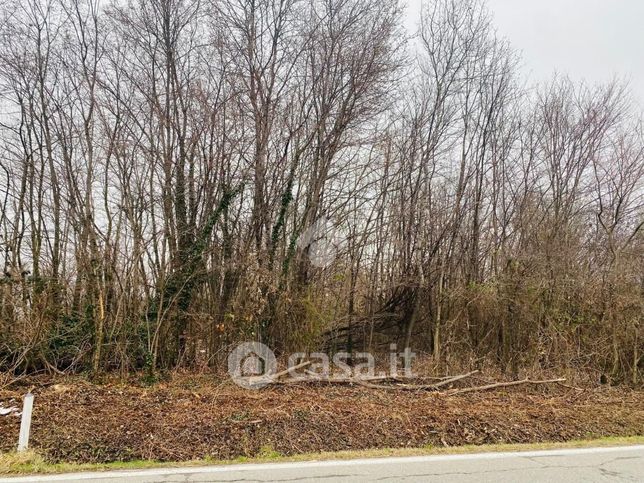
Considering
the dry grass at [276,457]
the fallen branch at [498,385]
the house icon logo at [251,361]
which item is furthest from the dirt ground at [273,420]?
the house icon logo at [251,361]

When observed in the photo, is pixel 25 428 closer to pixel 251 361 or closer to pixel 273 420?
pixel 273 420

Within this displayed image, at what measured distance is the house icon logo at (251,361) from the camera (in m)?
9.20

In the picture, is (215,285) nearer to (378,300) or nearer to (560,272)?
(378,300)

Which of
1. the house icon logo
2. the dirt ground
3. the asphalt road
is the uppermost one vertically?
the house icon logo

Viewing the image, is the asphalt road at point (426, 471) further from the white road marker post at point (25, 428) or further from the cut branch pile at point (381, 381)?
the cut branch pile at point (381, 381)

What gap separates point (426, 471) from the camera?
4.62 meters

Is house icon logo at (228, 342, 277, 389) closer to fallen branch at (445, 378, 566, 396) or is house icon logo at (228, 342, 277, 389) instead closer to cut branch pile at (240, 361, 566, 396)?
cut branch pile at (240, 361, 566, 396)

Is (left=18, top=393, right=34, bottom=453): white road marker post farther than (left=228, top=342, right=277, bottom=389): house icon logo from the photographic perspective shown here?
No

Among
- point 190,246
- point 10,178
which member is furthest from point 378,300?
point 10,178

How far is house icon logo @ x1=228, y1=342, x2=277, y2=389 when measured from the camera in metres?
9.20

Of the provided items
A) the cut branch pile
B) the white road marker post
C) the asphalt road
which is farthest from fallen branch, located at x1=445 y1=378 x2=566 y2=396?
the white road marker post

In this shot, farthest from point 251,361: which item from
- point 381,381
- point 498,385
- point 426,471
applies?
point 426,471

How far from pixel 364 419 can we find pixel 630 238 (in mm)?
10615

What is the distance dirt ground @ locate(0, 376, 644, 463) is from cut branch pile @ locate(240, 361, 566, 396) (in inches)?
11.1
